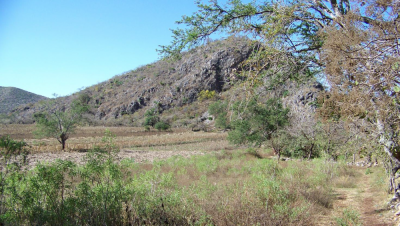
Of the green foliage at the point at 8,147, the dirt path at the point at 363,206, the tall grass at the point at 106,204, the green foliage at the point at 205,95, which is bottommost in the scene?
the dirt path at the point at 363,206

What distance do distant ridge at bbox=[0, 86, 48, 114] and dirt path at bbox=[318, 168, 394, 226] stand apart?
13048cm

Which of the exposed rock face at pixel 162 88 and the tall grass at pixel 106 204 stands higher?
the exposed rock face at pixel 162 88

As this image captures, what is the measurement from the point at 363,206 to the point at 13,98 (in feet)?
485

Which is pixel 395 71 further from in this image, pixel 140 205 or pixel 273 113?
pixel 273 113

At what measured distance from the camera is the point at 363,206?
723cm

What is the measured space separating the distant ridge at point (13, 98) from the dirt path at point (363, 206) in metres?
130

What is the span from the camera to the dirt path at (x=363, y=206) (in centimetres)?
568

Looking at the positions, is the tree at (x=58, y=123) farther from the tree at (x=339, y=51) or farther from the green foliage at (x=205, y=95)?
the green foliage at (x=205, y=95)

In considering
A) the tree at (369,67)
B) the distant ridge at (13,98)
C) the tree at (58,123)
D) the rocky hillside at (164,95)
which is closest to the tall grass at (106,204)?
the tree at (369,67)

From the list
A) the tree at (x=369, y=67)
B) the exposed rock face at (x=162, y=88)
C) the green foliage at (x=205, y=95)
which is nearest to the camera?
the tree at (x=369, y=67)

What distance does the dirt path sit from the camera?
568 centimetres

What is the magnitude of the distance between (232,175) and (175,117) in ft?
242

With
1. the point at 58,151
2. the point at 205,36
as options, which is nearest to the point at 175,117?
the point at 58,151

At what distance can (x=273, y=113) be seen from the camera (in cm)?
2384
